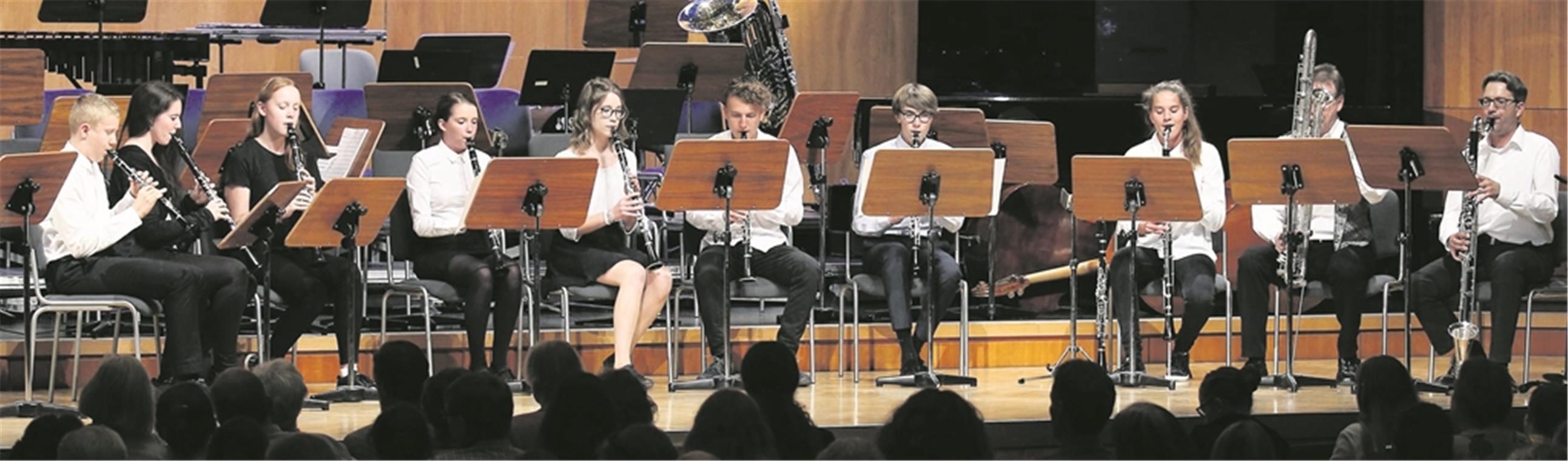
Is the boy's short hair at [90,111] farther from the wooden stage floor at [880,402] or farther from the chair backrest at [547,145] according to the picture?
the chair backrest at [547,145]

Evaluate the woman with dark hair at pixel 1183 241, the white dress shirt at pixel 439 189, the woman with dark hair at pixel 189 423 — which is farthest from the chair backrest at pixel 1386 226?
the woman with dark hair at pixel 189 423

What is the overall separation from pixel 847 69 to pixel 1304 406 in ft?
15.3

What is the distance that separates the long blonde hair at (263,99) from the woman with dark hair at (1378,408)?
11.1 ft

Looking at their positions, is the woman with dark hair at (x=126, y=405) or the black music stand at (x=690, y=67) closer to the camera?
the woman with dark hair at (x=126, y=405)

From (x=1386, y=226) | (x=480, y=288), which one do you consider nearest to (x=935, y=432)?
(x=480, y=288)

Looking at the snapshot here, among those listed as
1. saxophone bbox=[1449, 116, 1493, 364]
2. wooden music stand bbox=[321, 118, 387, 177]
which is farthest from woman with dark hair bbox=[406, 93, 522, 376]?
saxophone bbox=[1449, 116, 1493, 364]

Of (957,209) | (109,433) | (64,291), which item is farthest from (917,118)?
(109,433)

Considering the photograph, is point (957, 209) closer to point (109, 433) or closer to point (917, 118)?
point (917, 118)

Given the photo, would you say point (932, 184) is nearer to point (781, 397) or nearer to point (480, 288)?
point (480, 288)

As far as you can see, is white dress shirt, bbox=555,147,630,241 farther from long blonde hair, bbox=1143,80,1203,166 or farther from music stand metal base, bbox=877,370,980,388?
long blonde hair, bbox=1143,80,1203,166

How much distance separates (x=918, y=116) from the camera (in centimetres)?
643

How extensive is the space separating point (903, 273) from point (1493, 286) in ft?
6.32

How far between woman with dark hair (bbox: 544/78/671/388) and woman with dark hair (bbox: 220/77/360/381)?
67 centimetres

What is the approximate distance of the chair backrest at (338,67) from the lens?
8.91 meters
